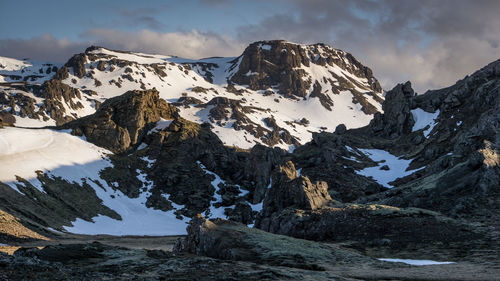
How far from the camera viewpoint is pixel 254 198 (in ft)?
393

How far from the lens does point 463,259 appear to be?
124ft

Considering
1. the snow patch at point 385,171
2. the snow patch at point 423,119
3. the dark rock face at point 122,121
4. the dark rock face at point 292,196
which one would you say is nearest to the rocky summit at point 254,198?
the dark rock face at point 292,196

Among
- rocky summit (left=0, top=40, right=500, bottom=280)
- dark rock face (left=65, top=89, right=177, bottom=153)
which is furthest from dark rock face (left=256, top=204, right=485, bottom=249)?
dark rock face (left=65, top=89, right=177, bottom=153)

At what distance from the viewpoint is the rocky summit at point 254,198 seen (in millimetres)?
30922

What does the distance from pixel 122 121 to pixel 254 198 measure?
4692 centimetres

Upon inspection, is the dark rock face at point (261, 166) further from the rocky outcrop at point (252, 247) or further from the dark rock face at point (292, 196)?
the rocky outcrop at point (252, 247)

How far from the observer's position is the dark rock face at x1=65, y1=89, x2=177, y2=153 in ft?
414

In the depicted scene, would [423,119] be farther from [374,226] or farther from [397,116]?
[374,226]

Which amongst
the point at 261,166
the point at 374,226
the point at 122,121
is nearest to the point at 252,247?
the point at 374,226

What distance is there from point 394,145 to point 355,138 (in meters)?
13.8

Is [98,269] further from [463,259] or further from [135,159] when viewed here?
[135,159]

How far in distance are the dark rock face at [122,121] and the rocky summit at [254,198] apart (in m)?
0.41

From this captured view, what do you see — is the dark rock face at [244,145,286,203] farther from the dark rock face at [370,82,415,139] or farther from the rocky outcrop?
the rocky outcrop

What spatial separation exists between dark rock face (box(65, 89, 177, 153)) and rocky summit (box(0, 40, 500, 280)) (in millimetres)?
408
